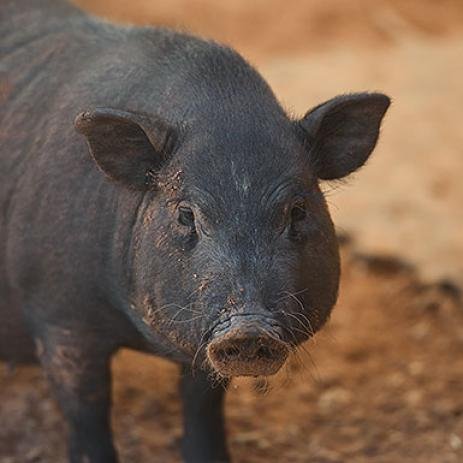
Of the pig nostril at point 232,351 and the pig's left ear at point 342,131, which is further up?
the pig's left ear at point 342,131

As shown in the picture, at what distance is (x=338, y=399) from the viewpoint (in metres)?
7.45

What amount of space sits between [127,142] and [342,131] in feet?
2.65

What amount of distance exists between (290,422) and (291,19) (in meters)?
6.03

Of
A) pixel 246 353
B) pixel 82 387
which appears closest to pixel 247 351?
pixel 246 353

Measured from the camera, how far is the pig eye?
5.27 meters

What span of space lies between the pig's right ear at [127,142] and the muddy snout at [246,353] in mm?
843

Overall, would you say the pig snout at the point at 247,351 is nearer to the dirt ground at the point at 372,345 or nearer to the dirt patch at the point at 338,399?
the dirt ground at the point at 372,345

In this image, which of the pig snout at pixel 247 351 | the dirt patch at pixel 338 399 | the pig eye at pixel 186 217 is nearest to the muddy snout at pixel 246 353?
the pig snout at pixel 247 351

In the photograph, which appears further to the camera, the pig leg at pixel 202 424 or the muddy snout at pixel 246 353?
the pig leg at pixel 202 424

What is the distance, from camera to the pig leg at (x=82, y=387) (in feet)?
19.5

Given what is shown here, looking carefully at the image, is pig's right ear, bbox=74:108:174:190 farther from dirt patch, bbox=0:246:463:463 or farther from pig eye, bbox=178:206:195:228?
dirt patch, bbox=0:246:463:463

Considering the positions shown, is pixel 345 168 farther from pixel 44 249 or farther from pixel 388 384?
pixel 388 384

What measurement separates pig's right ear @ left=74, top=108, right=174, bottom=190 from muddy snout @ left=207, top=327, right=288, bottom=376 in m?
0.84

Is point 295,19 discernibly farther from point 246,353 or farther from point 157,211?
point 246,353
